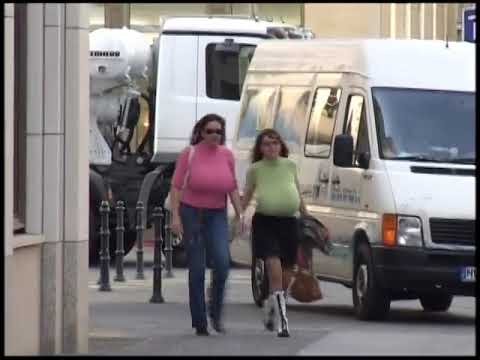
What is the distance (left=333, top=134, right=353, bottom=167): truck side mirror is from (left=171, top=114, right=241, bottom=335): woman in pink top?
6.72 ft

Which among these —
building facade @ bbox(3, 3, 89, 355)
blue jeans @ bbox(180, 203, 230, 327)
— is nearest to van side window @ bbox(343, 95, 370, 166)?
blue jeans @ bbox(180, 203, 230, 327)

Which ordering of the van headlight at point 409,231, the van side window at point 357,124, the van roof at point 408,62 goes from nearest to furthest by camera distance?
the van headlight at point 409,231, the van side window at point 357,124, the van roof at point 408,62

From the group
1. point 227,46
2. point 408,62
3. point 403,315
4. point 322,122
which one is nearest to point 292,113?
point 322,122

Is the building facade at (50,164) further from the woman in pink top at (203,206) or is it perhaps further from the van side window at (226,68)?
the van side window at (226,68)

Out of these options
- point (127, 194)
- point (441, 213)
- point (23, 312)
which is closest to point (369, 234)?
point (441, 213)

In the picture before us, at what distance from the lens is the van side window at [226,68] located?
22453mm

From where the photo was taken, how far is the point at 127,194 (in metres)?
22.7

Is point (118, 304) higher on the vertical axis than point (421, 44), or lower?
lower

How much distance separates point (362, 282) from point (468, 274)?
101cm

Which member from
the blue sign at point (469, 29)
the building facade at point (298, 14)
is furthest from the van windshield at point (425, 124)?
the building facade at point (298, 14)

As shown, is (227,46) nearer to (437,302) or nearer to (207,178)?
(437,302)

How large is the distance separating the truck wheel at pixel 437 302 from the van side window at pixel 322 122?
1725mm

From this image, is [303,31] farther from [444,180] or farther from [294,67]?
[444,180]

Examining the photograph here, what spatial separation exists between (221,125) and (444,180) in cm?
241
